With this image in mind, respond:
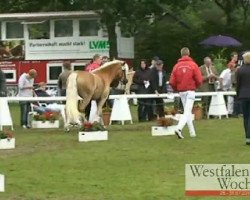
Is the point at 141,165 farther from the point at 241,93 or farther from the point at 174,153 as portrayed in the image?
the point at 241,93

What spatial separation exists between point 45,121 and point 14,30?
2218 cm

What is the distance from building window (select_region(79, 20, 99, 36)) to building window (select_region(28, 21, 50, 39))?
179 cm

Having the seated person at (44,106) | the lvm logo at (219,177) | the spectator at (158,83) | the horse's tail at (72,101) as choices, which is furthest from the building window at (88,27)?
the lvm logo at (219,177)

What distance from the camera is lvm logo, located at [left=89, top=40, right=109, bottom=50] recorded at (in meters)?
41.7

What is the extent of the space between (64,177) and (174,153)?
10.7 feet

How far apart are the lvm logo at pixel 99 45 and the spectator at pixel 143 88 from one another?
18130mm

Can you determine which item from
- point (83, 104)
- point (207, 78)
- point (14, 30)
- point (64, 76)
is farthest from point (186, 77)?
point (14, 30)

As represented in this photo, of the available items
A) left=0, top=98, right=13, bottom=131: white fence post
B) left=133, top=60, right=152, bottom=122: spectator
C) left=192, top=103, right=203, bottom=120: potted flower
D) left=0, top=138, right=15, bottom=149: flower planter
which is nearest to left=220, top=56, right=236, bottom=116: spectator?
left=192, top=103, right=203, bottom=120: potted flower

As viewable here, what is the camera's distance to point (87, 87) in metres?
Answer: 18.8

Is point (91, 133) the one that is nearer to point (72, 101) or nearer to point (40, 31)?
point (72, 101)

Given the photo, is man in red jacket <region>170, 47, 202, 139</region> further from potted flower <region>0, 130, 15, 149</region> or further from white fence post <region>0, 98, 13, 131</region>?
white fence post <region>0, 98, 13, 131</region>

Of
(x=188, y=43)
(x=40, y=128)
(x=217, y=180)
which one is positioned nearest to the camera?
(x=217, y=180)

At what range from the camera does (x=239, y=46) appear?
43531mm

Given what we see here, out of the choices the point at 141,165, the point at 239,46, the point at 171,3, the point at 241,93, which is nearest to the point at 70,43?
the point at 171,3
